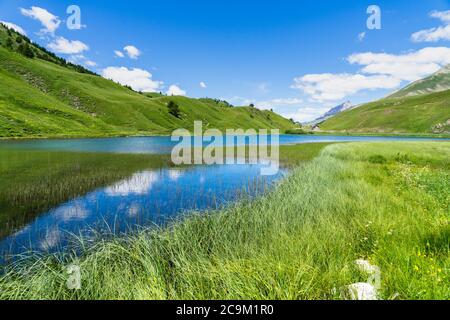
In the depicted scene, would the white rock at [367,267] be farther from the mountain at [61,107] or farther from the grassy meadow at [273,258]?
the mountain at [61,107]

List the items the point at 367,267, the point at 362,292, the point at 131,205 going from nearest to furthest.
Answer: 1. the point at 362,292
2. the point at 367,267
3. the point at 131,205

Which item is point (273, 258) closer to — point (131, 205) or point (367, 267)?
point (367, 267)

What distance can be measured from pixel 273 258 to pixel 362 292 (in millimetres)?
2070

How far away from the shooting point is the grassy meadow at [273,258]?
16.1 ft

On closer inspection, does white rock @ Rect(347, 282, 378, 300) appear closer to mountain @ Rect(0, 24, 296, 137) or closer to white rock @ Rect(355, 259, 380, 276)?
white rock @ Rect(355, 259, 380, 276)

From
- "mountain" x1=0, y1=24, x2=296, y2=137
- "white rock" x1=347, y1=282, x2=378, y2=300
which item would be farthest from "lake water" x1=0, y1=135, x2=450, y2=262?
"mountain" x1=0, y1=24, x2=296, y2=137

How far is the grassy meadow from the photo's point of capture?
4.92m

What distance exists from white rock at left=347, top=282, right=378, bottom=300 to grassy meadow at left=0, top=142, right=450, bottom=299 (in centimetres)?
26

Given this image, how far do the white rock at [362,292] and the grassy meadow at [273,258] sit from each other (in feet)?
0.85

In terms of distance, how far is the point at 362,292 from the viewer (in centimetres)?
439

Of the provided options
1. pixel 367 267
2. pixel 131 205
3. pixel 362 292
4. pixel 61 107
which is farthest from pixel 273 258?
pixel 61 107
